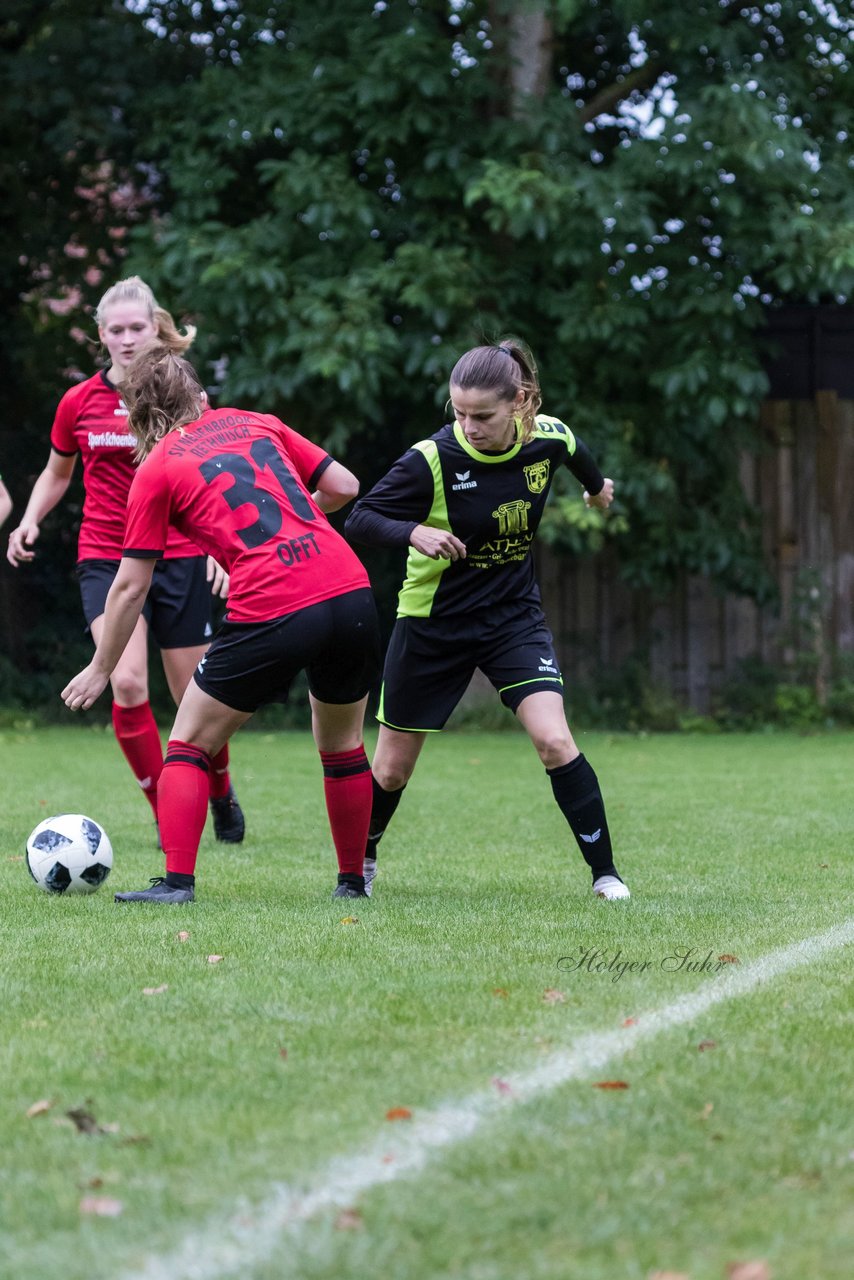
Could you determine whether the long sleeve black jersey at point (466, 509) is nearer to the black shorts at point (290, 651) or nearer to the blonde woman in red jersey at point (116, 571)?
the black shorts at point (290, 651)

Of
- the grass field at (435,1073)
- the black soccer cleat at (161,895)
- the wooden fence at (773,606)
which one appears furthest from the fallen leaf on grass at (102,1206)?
the wooden fence at (773,606)

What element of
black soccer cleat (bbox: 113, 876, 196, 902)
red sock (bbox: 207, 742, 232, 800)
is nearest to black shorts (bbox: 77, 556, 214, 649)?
red sock (bbox: 207, 742, 232, 800)

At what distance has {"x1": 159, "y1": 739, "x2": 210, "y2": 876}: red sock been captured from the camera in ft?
16.6

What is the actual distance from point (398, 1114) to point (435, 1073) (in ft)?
0.93

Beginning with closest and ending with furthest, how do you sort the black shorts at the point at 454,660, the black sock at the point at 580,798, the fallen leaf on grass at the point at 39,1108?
the fallen leaf on grass at the point at 39,1108 < the black sock at the point at 580,798 < the black shorts at the point at 454,660

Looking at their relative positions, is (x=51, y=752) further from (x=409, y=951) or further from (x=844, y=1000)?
(x=844, y=1000)

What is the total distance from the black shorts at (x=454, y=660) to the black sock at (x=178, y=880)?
885 millimetres

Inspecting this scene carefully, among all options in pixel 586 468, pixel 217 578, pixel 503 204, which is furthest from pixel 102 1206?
pixel 503 204

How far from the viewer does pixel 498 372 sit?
5.04 m

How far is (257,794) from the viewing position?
905cm

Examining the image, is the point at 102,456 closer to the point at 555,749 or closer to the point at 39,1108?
the point at 555,749

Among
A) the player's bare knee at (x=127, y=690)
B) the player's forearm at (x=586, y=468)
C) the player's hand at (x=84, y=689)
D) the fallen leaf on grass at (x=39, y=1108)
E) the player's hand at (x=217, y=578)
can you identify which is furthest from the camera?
the player's bare knee at (x=127, y=690)

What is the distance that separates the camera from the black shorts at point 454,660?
17.6 feet

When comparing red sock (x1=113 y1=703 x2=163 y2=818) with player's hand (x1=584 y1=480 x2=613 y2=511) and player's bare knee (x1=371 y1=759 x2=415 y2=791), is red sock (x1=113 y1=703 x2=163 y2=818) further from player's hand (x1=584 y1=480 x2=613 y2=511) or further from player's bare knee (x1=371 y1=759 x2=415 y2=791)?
player's hand (x1=584 y1=480 x2=613 y2=511)
